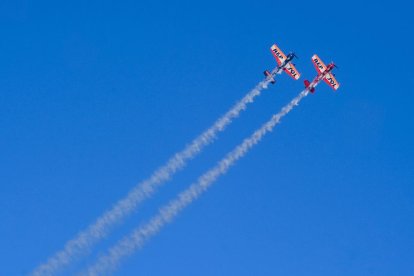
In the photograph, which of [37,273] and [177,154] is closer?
[37,273]

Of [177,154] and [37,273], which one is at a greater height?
[177,154]

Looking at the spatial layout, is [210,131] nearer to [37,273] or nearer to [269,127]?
[269,127]

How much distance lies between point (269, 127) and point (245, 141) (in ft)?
21.4

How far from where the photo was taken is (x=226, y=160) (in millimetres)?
191000

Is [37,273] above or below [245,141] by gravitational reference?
below

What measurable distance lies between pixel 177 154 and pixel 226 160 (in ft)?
32.1

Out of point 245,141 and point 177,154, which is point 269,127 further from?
point 177,154

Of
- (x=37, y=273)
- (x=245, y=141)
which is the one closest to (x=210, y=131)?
(x=245, y=141)

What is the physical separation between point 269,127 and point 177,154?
21527 millimetres

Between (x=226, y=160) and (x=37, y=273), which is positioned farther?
(x=226, y=160)

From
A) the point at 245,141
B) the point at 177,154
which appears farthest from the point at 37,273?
the point at 245,141

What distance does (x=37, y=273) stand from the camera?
170 m

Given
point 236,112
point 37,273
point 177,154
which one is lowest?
point 37,273

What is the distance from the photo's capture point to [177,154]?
18838 cm
